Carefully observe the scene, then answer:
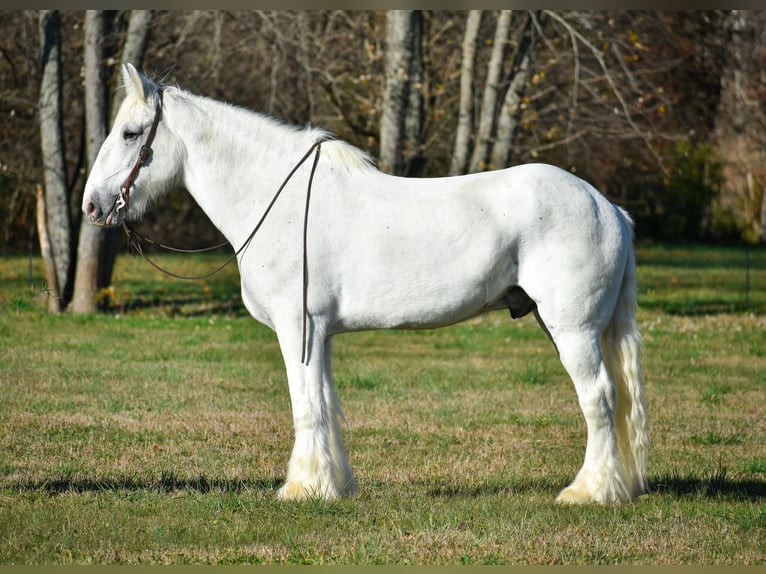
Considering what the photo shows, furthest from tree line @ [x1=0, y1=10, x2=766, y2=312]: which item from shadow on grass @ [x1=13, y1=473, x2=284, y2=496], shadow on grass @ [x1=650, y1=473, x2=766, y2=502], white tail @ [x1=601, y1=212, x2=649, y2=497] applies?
shadow on grass @ [x1=650, y1=473, x2=766, y2=502]

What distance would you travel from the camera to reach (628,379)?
246 inches

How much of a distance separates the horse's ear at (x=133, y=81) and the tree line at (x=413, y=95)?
353 mm

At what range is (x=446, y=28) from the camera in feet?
67.6

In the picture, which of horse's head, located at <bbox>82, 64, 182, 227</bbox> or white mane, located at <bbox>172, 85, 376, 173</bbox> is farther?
white mane, located at <bbox>172, 85, 376, 173</bbox>

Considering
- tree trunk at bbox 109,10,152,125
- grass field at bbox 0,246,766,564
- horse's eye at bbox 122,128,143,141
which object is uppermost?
tree trunk at bbox 109,10,152,125

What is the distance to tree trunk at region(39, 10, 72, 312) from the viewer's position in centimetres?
1557

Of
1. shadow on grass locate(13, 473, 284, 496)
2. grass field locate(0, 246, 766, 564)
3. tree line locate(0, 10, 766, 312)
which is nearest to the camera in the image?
grass field locate(0, 246, 766, 564)

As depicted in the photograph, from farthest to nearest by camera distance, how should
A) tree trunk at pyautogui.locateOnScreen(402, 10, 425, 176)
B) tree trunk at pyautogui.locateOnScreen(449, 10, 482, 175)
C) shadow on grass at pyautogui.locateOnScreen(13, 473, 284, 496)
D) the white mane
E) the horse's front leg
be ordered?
tree trunk at pyautogui.locateOnScreen(449, 10, 482, 175), tree trunk at pyautogui.locateOnScreen(402, 10, 425, 176), shadow on grass at pyautogui.locateOnScreen(13, 473, 284, 496), the white mane, the horse's front leg

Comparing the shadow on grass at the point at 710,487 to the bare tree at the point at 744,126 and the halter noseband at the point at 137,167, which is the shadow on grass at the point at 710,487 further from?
the bare tree at the point at 744,126

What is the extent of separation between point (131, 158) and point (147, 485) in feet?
6.91

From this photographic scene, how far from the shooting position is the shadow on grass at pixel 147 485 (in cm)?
640

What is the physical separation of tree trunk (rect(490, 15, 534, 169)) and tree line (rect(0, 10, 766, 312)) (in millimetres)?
34

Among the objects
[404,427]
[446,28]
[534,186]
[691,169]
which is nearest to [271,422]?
[404,427]

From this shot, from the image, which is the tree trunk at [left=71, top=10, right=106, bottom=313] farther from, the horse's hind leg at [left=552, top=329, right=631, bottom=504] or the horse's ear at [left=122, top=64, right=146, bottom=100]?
the horse's hind leg at [left=552, top=329, right=631, bottom=504]
